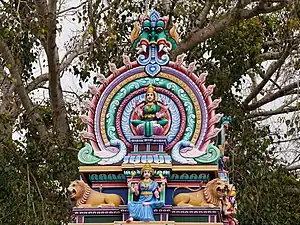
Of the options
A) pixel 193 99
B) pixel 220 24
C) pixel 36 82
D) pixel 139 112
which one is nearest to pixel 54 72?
pixel 36 82

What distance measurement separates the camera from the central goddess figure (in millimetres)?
5438

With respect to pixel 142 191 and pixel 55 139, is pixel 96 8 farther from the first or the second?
pixel 142 191

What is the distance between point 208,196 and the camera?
207 inches

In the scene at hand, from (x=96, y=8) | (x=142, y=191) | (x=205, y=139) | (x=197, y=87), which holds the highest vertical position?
(x=96, y=8)

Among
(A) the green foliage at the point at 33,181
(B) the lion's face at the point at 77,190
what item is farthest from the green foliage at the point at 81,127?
(B) the lion's face at the point at 77,190

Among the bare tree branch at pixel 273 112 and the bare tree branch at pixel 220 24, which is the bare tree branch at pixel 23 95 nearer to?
the bare tree branch at pixel 220 24

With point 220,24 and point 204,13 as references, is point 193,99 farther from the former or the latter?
point 204,13

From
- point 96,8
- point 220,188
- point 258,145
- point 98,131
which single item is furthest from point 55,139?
point 220,188

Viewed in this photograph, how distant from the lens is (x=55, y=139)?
28.2ft

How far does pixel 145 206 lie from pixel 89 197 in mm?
462

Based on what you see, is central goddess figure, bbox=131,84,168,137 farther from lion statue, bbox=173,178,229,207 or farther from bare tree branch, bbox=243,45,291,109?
bare tree branch, bbox=243,45,291,109

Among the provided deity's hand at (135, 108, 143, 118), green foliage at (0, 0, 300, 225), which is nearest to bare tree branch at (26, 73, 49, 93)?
green foliage at (0, 0, 300, 225)

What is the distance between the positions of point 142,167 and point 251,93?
5260mm

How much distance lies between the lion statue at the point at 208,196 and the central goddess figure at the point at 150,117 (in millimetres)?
531
